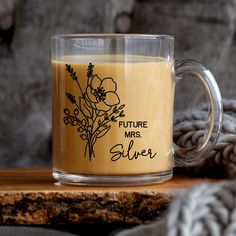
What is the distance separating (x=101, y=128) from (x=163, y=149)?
74 millimetres

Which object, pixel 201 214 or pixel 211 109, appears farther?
pixel 211 109

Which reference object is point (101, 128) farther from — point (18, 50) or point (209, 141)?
point (18, 50)

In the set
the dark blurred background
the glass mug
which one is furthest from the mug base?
the dark blurred background

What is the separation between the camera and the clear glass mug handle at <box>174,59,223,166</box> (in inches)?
31.0

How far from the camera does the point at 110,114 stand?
74cm

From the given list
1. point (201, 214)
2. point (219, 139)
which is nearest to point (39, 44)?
point (219, 139)

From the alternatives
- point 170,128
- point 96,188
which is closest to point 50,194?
point 96,188

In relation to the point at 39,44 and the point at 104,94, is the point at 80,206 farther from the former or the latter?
the point at 39,44

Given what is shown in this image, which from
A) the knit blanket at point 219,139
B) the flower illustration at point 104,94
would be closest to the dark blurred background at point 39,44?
the knit blanket at point 219,139

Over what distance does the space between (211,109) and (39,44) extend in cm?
70

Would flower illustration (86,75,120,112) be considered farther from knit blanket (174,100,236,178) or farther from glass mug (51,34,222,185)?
knit blanket (174,100,236,178)

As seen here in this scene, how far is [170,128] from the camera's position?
79 centimetres

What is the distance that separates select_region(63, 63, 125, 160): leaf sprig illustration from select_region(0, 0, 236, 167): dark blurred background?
26.8 inches

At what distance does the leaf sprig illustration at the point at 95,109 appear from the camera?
737mm
